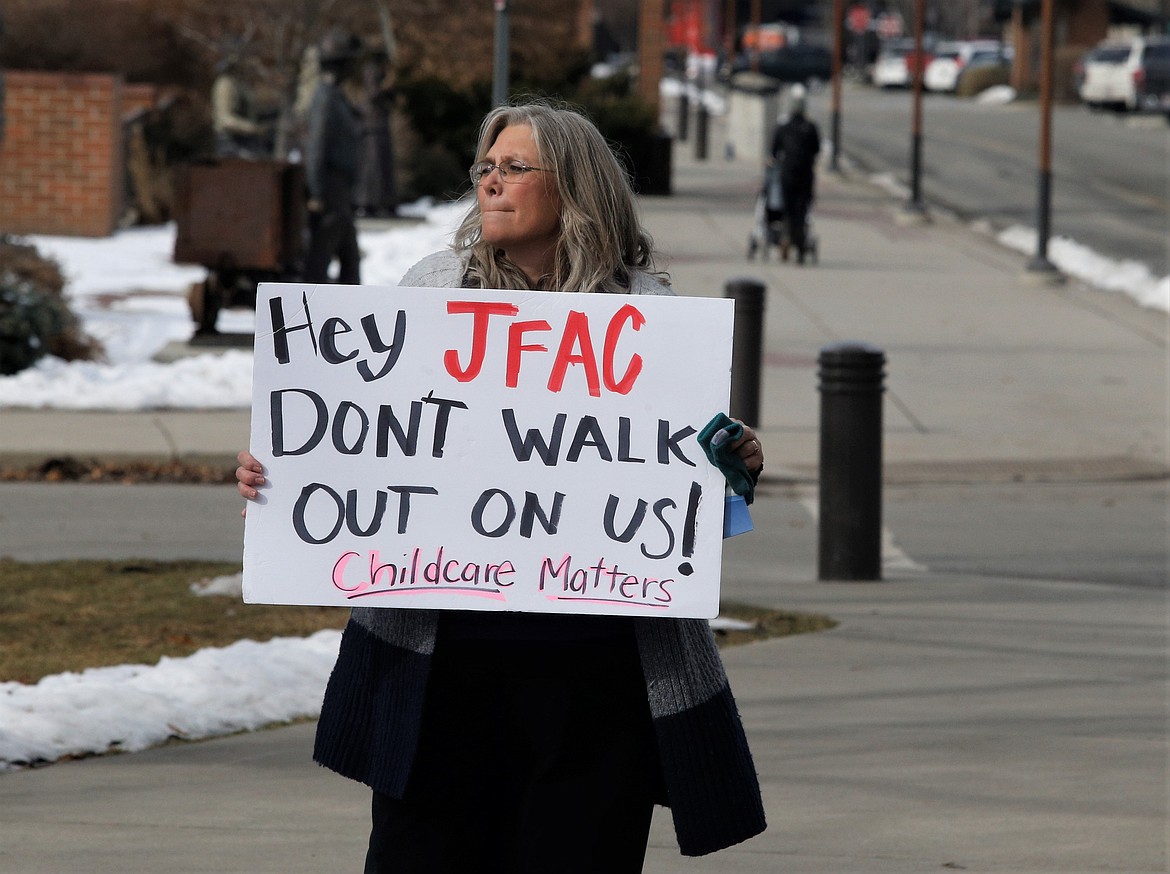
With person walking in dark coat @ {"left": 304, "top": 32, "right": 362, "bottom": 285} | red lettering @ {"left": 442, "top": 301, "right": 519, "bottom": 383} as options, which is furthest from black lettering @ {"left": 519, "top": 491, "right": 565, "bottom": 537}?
person walking in dark coat @ {"left": 304, "top": 32, "right": 362, "bottom": 285}

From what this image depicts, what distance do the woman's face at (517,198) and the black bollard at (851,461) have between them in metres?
5.33

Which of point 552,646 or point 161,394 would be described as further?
point 161,394

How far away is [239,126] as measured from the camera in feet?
65.7

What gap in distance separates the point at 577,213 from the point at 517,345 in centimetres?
24

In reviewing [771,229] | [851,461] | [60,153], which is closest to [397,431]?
[851,461]

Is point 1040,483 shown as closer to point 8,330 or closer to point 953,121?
point 8,330

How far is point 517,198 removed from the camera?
3217 mm

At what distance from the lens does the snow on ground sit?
220 inches

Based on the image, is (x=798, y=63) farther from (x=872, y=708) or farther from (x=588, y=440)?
(x=588, y=440)

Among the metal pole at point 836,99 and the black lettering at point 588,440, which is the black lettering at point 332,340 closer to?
the black lettering at point 588,440

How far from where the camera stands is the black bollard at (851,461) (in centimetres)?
848

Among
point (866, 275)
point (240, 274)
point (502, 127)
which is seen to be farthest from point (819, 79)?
point (502, 127)

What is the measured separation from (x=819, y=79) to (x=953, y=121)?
26.9m

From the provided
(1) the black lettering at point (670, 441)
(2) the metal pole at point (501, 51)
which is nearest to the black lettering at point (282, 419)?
(1) the black lettering at point (670, 441)
